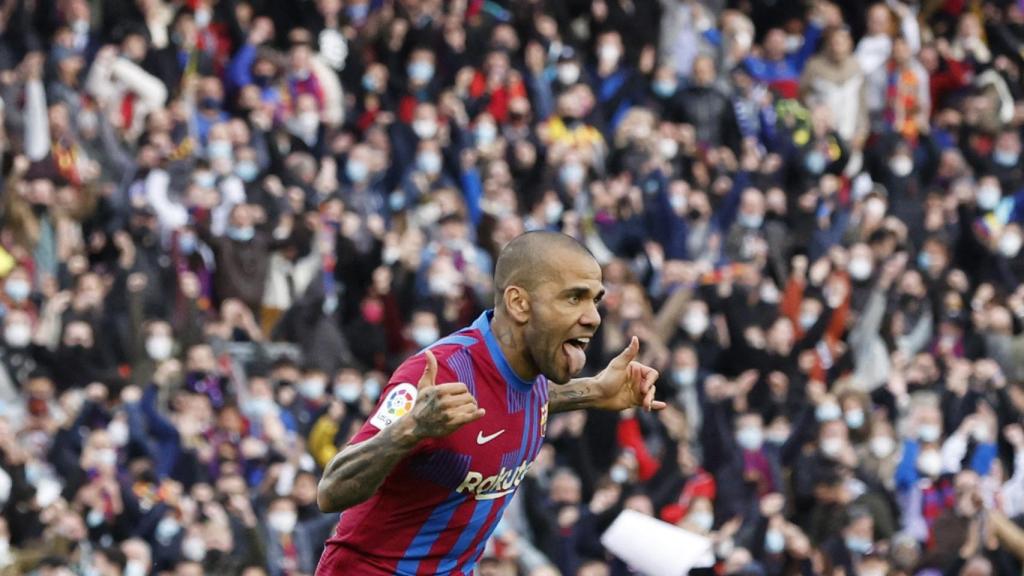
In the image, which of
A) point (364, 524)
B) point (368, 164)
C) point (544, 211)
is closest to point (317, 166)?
point (368, 164)

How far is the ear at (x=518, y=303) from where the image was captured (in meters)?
7.24

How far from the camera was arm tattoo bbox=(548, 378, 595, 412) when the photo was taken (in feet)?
26.0

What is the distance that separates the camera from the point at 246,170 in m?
17.6

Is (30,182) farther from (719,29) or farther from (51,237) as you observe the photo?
(719,29)

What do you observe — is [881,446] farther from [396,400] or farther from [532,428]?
[396,400]

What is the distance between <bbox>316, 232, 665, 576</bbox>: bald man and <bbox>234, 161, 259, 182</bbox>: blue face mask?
33.6ft

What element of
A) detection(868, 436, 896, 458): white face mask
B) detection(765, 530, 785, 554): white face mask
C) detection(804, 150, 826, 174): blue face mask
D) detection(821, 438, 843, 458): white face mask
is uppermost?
detection(804, 150, 826, 174): blue face mask

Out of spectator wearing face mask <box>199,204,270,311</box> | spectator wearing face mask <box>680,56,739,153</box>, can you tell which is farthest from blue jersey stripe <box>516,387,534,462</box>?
spectator wearing face mask <box>680,56,739,153</box>

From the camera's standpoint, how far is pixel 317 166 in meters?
18.0

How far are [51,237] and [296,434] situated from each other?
2693 mm

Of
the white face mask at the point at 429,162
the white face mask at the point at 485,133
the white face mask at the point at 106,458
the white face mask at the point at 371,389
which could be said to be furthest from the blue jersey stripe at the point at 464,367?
the white face mask at the point at 485,133

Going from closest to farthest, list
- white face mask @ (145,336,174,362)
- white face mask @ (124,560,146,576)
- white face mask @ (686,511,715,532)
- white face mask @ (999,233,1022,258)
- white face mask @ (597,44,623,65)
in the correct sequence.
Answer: white face mask @ (124,560,146,576)
white face mask @ (686,511,715,532)
white face mask @ (145,336,174,362)
white face mask @ (999,233,1022,258)
white face mask @ (597,44,623,65)

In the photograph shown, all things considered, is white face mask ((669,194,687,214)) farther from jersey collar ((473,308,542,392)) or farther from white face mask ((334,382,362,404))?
jersey collar ((473,308,542,392))

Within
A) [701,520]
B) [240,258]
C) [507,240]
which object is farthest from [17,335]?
[701,520]
